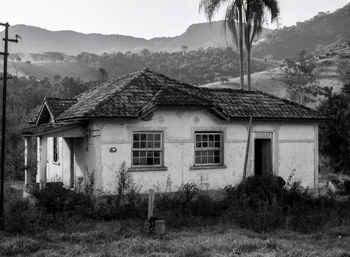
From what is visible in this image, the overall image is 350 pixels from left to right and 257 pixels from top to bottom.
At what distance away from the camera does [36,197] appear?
1316 cm

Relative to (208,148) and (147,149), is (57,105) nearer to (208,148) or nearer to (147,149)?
(147,149)

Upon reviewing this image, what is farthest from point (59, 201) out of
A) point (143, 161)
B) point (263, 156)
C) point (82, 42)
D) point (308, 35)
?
point (82, 42)

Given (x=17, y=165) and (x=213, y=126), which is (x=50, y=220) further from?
(x=17, y=165)

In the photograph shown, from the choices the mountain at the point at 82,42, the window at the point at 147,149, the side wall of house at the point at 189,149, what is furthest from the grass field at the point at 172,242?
the mountain at the point at 82,42

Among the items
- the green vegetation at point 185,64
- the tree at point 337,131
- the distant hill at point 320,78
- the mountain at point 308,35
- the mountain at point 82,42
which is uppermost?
the mountain at point 82,42

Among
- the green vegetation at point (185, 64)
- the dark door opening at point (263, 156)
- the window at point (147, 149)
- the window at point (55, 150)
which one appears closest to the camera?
the window at point (147, 149)

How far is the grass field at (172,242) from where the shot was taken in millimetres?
9070

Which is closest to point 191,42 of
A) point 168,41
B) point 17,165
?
point 168,41

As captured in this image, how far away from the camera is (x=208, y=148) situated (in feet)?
52.0

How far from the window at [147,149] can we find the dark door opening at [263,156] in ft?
14.5

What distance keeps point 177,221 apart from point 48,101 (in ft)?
26.6

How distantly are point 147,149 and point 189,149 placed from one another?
1545 millimetres

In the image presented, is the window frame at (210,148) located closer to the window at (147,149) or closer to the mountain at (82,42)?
the window at (147,149)

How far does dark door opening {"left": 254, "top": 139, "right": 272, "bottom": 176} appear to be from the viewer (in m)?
17.1
